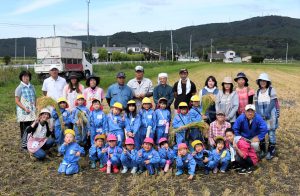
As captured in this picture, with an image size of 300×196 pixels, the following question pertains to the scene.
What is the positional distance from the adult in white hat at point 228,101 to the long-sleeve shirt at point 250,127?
31 cm

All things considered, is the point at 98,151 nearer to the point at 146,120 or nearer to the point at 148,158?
the point at 148,158

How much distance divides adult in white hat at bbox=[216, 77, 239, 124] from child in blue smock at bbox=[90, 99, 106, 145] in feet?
7.73

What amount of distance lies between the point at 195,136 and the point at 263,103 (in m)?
1.53

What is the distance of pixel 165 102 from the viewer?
775 centimetres

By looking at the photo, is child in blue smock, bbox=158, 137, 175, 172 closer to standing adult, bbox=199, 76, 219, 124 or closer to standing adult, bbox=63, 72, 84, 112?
standing adult, bbox=199, 76, 219, 124

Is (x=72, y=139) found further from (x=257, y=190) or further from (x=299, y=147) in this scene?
(x=299, y=147)

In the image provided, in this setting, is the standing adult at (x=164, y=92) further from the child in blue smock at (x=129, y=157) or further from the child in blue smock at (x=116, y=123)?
the child in blue smock at (x=129, y=157)

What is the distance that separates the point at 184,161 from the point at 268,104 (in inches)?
86.8

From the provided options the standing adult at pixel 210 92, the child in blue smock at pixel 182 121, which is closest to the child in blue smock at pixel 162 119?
the child in blue smock at pixel 182 121

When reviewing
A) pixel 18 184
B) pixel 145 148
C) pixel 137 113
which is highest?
pixel 137 113

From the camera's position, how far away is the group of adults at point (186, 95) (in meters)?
7.30

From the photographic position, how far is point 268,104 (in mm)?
7586

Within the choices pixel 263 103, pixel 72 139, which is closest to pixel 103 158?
pixel 72 139

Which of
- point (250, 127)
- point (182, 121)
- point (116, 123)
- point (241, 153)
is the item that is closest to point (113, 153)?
point (116, 123)
